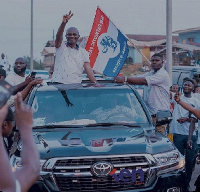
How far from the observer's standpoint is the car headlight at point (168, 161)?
225 inches

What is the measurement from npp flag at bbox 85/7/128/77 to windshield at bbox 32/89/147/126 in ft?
11.5

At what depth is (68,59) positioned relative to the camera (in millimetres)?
8156

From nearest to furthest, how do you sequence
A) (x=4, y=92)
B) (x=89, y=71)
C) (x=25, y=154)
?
1. (x=4, y=92)
2. (x=25, y=154)
3. (x=89, y=71)

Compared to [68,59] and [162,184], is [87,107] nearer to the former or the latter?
[68,59]

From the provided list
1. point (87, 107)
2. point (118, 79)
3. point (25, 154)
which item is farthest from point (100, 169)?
point (25, 154)

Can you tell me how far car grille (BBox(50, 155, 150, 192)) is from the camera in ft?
18.0

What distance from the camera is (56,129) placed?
6.42m

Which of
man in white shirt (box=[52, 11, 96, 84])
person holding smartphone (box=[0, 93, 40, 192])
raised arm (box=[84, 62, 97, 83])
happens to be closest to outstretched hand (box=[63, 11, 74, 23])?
man in white shirt (box=[52, 11, 96, 84])

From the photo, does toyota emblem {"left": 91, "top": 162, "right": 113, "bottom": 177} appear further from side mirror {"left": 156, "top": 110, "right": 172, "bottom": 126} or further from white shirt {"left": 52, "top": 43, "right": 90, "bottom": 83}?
white shirt {"left": 52, "top": 43, "right": 90, "bottom": 83}

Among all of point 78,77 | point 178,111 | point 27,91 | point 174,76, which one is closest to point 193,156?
point 178,111

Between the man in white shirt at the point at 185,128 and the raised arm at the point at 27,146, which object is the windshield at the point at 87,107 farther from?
the raised arm at the point at 27,146

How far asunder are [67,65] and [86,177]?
9.60 ft

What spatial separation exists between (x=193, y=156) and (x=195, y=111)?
2.53m

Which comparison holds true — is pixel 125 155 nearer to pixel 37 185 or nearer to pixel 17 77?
pixel 37 185
